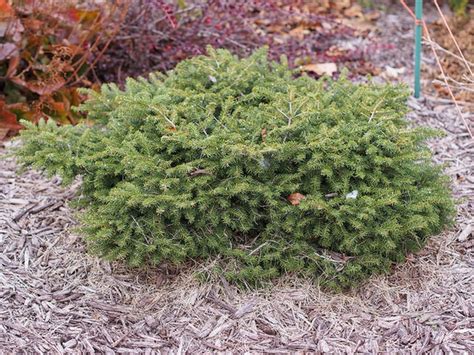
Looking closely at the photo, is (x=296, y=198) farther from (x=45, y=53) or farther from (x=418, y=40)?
(x=45, y=53)

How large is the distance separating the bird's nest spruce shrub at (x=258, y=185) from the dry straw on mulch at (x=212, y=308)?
0.10 meters

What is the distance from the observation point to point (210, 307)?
2705mm

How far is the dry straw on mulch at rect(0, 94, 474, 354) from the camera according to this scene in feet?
8.40

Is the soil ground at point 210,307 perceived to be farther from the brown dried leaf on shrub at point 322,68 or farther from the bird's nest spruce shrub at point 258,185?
the brown dried leaf on shrub at point 322,68

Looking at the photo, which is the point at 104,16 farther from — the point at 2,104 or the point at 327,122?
the point at 327,122

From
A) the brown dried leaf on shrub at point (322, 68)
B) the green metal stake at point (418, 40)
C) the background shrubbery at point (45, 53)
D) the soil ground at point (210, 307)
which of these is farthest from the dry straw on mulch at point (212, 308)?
the brown dried leaf on shrub at point (322, 68)

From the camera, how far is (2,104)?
385 cm

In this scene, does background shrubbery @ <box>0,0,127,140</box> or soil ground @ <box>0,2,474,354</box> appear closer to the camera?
soil ground @ <box>0,2,474,354</box>

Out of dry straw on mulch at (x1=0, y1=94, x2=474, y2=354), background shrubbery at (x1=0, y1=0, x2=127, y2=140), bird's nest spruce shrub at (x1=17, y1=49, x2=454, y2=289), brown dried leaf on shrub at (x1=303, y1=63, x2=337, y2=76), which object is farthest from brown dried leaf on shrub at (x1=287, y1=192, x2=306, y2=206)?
brown dried leaf on shrub at (x1=303, y1=63, x2=337, y2=76)

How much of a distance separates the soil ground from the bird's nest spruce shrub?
0.32ft

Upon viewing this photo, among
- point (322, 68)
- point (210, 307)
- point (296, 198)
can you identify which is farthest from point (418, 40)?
point (210, 307)

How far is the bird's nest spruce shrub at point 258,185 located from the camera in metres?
2.59

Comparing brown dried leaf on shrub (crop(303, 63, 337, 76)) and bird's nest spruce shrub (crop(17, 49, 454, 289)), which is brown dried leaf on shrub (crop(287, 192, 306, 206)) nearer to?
bird's nest spruce shrub (crop(17, 49, 454, 289))

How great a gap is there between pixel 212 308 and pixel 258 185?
0.55m
